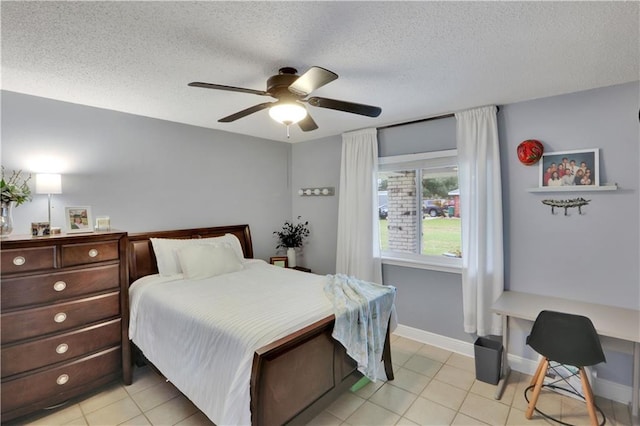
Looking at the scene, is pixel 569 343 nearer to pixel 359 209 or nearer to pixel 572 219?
pixel 572 219

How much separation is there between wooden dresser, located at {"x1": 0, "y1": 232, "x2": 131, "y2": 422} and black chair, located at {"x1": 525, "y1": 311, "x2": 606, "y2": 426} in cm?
322

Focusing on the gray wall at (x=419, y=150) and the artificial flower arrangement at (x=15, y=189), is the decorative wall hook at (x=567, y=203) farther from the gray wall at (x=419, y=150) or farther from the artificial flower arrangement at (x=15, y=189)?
the artificial flower arrangement at (x=15, y=189)

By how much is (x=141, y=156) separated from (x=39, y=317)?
172 cm

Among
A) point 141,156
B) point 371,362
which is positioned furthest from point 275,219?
point 371,362

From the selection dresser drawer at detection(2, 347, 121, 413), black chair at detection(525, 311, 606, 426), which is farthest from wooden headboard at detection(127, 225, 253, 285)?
black chair at detection(525, 311, 606, 426)

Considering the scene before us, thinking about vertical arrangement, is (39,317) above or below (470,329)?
above

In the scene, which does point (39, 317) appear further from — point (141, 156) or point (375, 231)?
point (375, 231)

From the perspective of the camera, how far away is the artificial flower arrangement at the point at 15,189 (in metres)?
2.27

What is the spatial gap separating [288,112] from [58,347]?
2.41 meters

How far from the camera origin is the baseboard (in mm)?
2373

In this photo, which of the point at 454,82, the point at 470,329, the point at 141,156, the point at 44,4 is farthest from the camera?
the point at 141,156

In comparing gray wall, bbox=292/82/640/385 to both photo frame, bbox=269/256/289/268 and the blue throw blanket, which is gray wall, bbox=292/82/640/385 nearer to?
the blue throw blanket

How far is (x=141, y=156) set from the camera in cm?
324

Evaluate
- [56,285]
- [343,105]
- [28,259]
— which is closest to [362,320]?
[343,105]
